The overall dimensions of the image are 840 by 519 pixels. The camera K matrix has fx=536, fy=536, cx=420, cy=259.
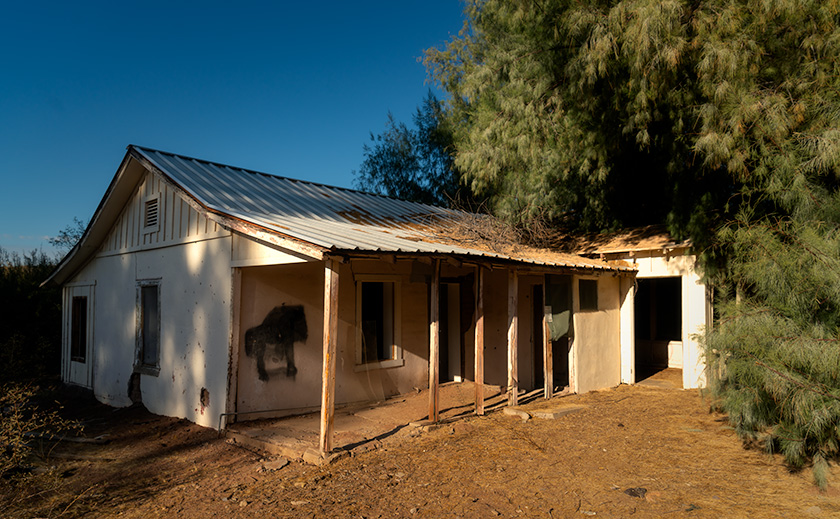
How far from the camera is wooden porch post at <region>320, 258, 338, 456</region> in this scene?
6156 mm

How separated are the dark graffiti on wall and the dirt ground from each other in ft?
4.03

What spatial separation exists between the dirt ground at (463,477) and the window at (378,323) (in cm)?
236

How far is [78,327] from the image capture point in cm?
1245

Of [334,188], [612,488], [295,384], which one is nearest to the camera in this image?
[612,488]

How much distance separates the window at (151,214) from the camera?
973 cm

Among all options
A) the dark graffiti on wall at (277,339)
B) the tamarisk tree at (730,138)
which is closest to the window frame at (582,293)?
the tamarisk tree at (730,138)

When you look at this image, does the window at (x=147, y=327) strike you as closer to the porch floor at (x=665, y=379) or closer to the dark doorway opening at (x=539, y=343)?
the dark doorway opening at (x=539, y=343)

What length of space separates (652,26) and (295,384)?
739 cm

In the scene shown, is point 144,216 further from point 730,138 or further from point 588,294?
point 730,138

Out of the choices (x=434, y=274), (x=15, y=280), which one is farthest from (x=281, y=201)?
(x=15, y=280)

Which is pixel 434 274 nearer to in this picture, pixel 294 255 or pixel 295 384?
pixel 294 255

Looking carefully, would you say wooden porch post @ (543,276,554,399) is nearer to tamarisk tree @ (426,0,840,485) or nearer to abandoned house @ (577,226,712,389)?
abandoned house @ (577,226,712,389)

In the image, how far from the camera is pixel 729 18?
23.8 ft

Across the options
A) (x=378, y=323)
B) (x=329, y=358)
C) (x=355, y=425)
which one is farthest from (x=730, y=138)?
(x=355, y=425)
